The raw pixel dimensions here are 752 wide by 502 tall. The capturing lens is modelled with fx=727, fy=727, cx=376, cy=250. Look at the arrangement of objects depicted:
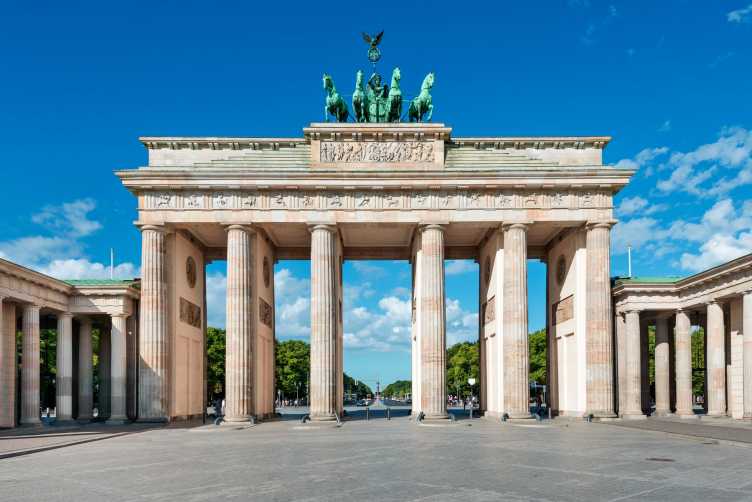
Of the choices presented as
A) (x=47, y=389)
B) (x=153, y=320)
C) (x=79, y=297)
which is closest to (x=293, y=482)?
(x=153, y=320)

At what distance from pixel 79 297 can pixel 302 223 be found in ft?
52.7

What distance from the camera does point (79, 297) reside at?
49.1m

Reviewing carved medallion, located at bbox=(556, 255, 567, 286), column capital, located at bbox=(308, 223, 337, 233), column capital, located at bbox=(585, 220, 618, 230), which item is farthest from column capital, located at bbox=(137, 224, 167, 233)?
carved medallion, located at bbox=(556, 255, 567, 286)

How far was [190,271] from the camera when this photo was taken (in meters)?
53.1

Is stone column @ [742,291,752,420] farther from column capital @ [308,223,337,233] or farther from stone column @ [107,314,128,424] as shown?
stone column @ [107,314,128,424]

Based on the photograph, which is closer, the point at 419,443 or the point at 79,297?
the point at 419,443

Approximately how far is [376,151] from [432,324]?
1207 cm

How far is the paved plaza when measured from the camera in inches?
645

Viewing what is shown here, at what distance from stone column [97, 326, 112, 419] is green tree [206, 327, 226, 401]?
47.9m

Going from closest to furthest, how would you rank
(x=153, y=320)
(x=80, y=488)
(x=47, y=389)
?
1. (x=80, y=488)
2. (x=153, y=320)
3. (x=47, y=389)

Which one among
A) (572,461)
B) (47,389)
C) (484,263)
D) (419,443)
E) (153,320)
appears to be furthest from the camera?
(47,389)

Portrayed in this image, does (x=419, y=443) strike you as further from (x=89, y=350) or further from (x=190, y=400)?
(x=89, y=350)

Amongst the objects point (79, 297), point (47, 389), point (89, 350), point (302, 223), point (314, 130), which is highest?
point (314, 130)

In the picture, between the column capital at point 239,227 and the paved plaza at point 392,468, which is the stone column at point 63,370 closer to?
the column capital at point 239,227
